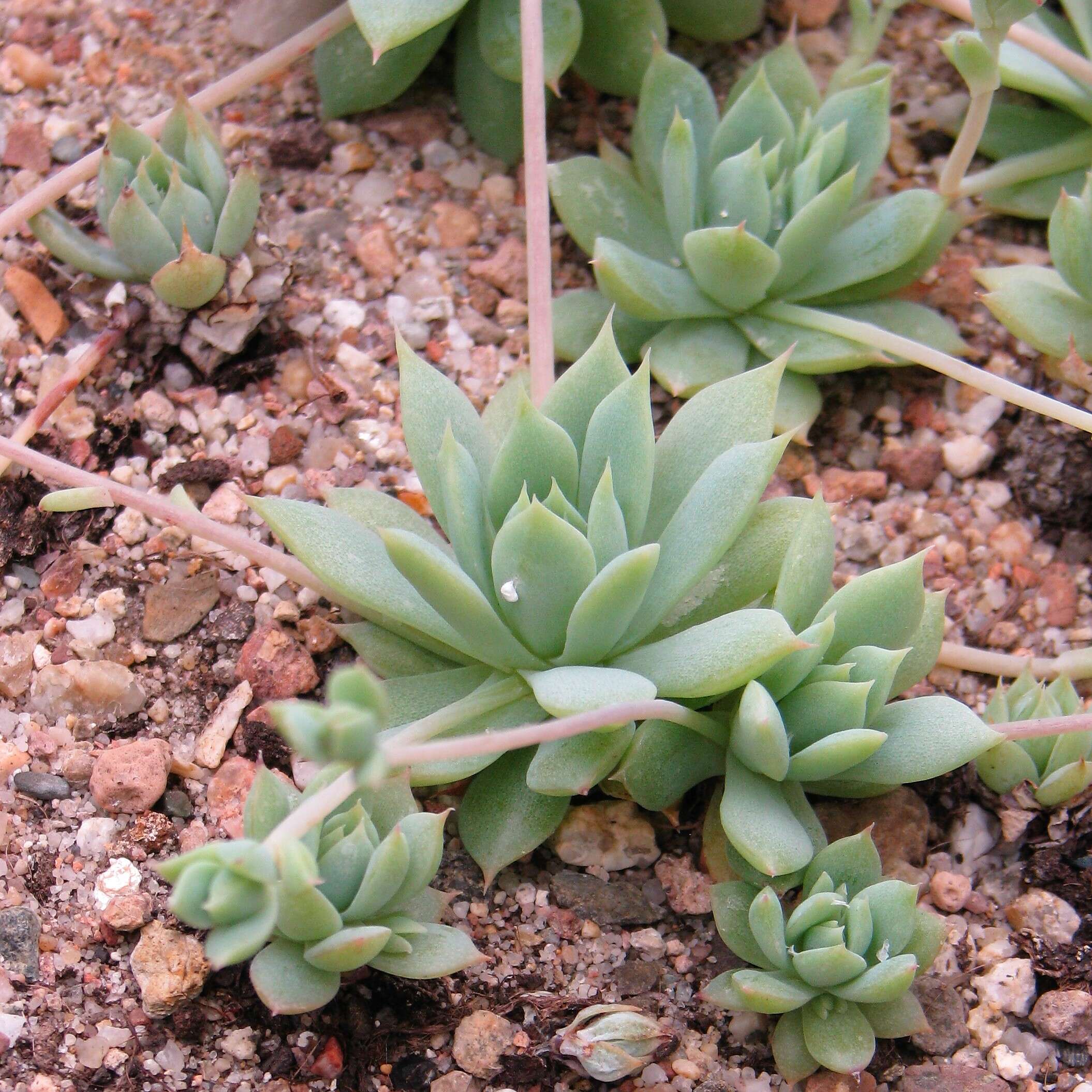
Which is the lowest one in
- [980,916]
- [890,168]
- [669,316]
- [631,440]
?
Result: [980,916]

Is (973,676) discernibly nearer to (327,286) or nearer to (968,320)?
(968,320)

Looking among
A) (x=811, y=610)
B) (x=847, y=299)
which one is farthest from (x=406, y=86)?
(x=811, y=610)

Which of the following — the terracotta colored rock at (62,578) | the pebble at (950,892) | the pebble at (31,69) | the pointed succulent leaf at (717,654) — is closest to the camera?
the pointed succulent leaf at (717,654)

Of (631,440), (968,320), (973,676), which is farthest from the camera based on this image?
(968,320)

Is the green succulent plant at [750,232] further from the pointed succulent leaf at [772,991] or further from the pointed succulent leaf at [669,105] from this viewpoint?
the pointed succulent leaf at [772,991]

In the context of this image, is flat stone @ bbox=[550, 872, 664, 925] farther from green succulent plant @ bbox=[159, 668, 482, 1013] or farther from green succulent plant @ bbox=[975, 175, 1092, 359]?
green succulent plant @ bbox=[975, 175, 1092, 359]

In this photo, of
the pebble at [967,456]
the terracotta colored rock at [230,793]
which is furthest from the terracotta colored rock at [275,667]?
the pebble at [967,456]

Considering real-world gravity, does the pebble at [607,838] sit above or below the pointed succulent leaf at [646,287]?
below
